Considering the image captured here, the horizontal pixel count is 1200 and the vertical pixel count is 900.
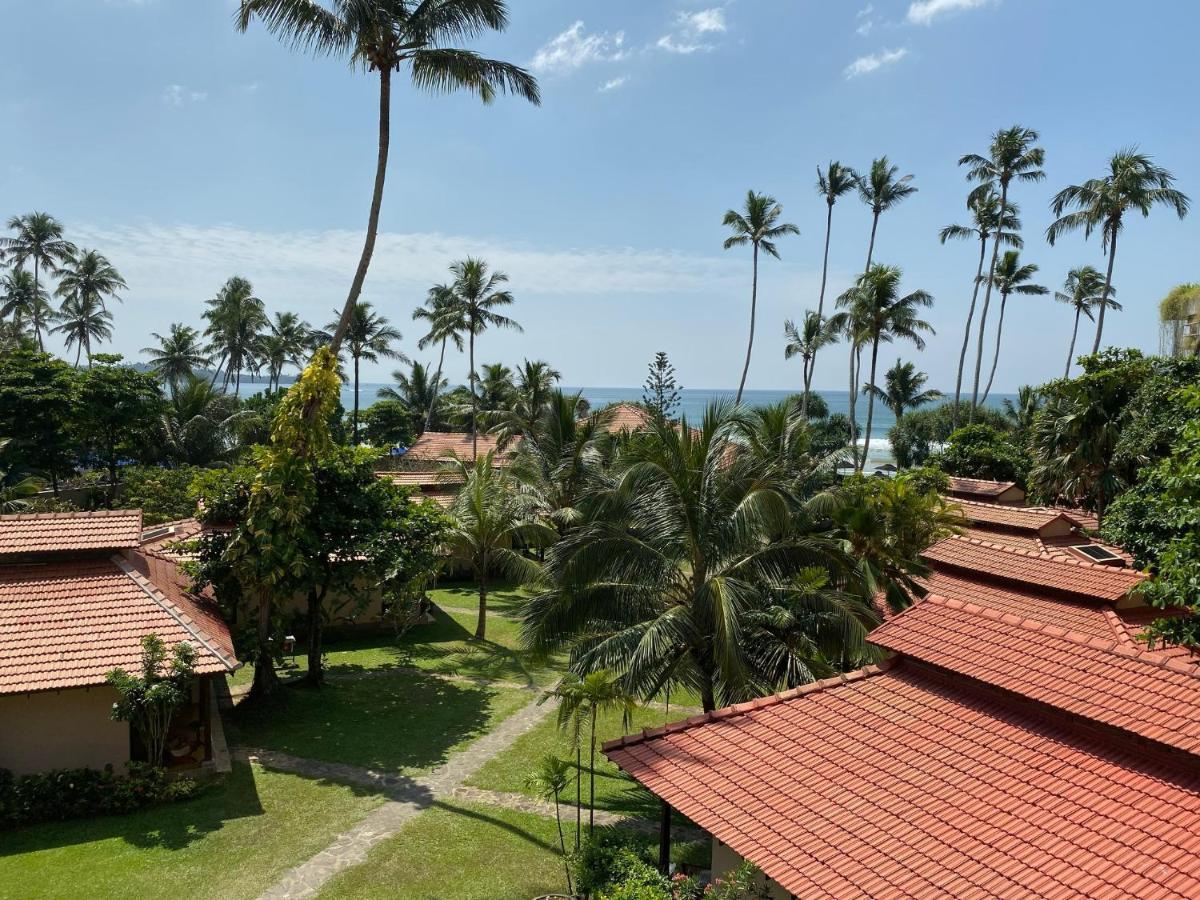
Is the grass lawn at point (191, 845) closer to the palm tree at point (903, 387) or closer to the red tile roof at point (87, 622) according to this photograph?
the red tile roof at point (87, 622)

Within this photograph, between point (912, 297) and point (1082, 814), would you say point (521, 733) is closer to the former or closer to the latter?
point (1082, 814)

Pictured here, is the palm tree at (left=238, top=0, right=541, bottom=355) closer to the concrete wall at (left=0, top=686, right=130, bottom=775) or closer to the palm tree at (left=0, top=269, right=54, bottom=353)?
the concrete wall at (left=0, top=686, right=130, bottom=775)

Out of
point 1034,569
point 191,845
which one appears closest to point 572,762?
point 191,845

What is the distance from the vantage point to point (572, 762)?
1482 cm

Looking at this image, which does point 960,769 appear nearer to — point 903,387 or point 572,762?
point 572,762

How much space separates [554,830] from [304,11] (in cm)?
1708

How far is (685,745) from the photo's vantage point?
10047 mm

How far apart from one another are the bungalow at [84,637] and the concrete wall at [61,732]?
0.05ft

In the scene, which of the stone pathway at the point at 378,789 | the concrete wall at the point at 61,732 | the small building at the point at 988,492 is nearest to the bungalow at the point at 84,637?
the concrete wall at the point at 61,732

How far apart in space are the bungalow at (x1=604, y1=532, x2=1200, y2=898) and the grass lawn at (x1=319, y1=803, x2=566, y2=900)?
2744mm

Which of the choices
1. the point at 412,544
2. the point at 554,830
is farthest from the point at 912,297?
the point at 554,830

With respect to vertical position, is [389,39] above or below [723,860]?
above

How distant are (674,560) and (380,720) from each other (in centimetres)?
865

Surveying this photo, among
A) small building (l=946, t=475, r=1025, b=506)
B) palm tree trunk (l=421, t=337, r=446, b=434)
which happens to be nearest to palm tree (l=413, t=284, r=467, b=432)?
palm tree trunk (l=421, t=337, r=446, b=434)
